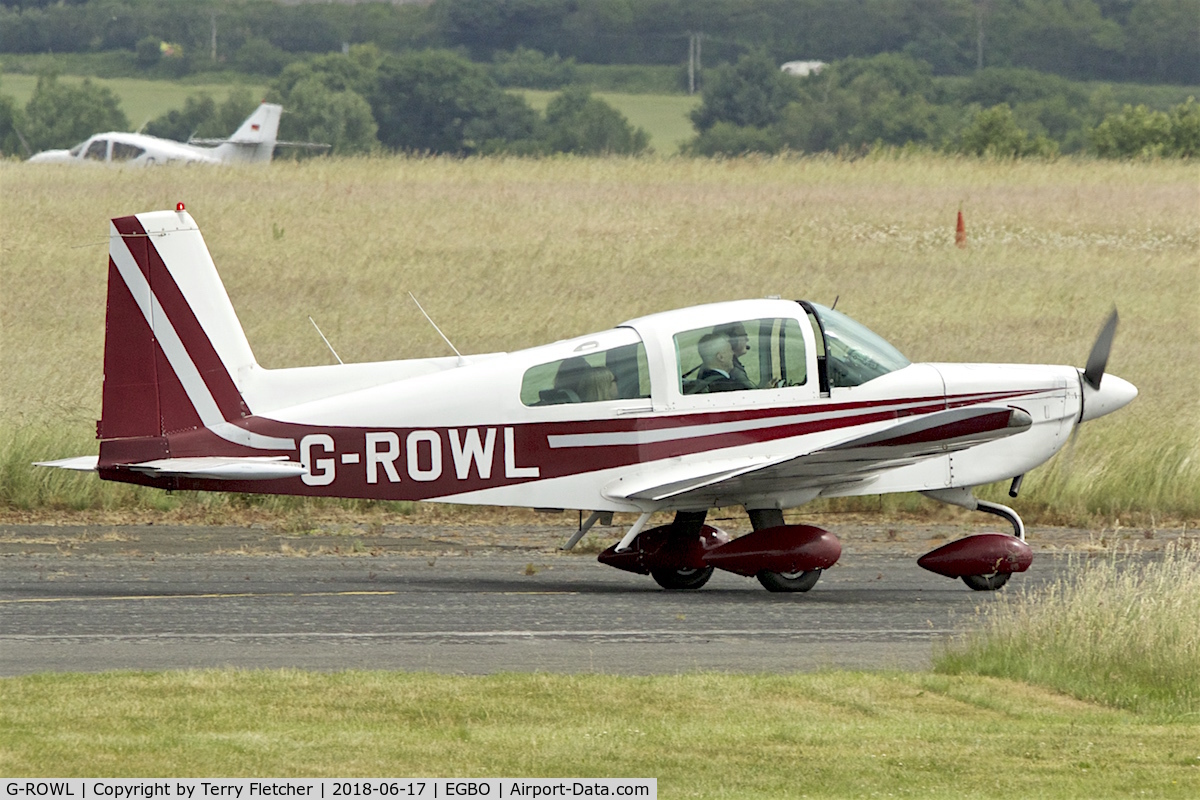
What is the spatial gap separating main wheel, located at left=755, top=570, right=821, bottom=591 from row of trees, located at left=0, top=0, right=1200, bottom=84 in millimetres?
99443

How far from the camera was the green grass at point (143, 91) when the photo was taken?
333 ft

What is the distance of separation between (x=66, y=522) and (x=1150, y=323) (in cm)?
1757

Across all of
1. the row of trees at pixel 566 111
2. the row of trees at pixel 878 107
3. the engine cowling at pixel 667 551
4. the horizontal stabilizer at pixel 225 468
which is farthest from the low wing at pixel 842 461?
the row of trees at pixel 566 111

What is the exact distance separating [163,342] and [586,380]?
3.02m

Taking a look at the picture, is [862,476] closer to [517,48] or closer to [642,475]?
[642,475]

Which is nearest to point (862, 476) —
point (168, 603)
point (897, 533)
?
point (897, 533)

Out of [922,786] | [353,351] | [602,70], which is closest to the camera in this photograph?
[922,786]

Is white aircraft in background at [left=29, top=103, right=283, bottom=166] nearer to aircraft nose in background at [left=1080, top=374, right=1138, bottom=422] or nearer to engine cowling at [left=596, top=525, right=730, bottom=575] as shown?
engine cowling at [left=596, top=525, right=730, bottom=575]

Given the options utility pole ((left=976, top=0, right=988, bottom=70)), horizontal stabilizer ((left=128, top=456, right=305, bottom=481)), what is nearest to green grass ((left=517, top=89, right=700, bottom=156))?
utility pole ((left=976, top=0, right=988, bottom=70))

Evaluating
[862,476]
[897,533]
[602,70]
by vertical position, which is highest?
[602,70]

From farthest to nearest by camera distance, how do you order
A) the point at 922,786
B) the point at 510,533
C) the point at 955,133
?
the point at 955,133 < the point at 510,533 < the point at 922,786

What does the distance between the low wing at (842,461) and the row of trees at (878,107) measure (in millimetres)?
55885

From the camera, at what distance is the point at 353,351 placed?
24219 mm

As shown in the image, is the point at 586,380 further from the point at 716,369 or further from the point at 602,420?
the point at 716,369
